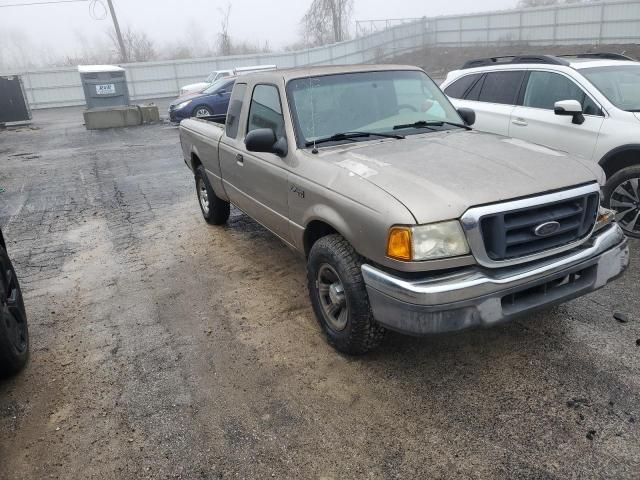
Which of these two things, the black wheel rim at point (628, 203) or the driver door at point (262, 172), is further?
the black wheel rim at point (628, 203)

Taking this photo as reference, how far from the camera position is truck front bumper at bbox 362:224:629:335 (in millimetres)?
2768


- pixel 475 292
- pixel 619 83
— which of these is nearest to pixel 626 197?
pixel 619 83

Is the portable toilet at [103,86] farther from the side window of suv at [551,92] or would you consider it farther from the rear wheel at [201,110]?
the side window of suv at [551,92]

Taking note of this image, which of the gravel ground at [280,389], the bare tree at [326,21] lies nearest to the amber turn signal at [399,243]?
the gravel ground at [280,389]

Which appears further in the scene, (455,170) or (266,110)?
(266,110)

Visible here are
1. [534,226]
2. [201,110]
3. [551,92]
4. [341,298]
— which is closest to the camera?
[534,226]

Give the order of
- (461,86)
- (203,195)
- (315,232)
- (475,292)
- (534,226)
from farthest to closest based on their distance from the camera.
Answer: (461,86) < (203,195) < (315,232) < (534,226) < (475,292)

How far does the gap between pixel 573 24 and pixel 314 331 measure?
32.6m

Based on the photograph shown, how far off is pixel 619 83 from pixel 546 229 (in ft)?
11.8

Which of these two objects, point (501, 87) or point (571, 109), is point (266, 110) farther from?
point (501, 87)

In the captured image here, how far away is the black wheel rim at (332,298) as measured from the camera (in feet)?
11.1

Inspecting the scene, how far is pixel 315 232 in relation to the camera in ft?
12.5

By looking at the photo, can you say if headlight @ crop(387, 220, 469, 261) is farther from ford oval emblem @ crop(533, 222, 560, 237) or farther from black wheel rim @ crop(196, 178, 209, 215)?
black wheel rim @ crop(196, 178, 209, 215)

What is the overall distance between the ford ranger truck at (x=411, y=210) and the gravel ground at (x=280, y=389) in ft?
1.59
